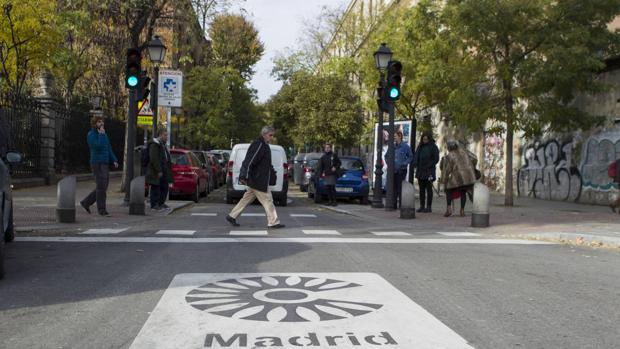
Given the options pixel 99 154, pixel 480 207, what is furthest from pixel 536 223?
pixel 99 154

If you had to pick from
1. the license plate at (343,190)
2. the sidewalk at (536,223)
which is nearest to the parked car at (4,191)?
the sidewalk at (536,223)

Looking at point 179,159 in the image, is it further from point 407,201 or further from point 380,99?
point 407,201

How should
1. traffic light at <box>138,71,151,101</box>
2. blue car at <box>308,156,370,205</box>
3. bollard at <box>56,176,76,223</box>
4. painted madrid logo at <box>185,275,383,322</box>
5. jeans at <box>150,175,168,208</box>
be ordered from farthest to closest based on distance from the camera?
blue car at <box>308,156,370,205</box>
jeans at <box>150,175,168,208</box>
traffic light at <box>138,71,151,101</box>
bollard at <box>56,176,76,223</box>
painted madrid logo at <box>185,275,383,322</box>

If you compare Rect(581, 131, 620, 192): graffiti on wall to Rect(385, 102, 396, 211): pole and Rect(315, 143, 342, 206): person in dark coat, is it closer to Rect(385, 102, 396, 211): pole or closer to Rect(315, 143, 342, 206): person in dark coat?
Rect(385, 102, 396, 211): pole

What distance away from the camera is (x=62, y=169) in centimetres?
2283

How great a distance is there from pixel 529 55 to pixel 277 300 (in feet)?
40.9

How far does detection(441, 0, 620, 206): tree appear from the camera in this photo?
48.7ft

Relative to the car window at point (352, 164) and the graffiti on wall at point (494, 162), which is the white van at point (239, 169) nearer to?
the car window at point (352, 164)

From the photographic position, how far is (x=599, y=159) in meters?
17.5

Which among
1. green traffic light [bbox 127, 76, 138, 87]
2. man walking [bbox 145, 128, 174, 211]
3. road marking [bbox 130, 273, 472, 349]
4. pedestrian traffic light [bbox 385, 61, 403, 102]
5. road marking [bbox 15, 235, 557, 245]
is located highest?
pedestrian traffic light [bbox 385, 61, 403, 102]

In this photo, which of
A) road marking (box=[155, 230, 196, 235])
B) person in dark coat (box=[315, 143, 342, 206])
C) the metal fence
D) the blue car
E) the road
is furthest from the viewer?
the blue car

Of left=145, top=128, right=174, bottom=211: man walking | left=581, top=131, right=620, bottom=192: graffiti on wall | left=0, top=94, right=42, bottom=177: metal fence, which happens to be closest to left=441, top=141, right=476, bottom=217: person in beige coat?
left=581, top=131, right=620, bottom=192: graffiti on wall

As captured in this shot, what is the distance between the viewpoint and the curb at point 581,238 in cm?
904

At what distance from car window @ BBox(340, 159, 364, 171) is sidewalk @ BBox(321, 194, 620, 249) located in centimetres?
309
